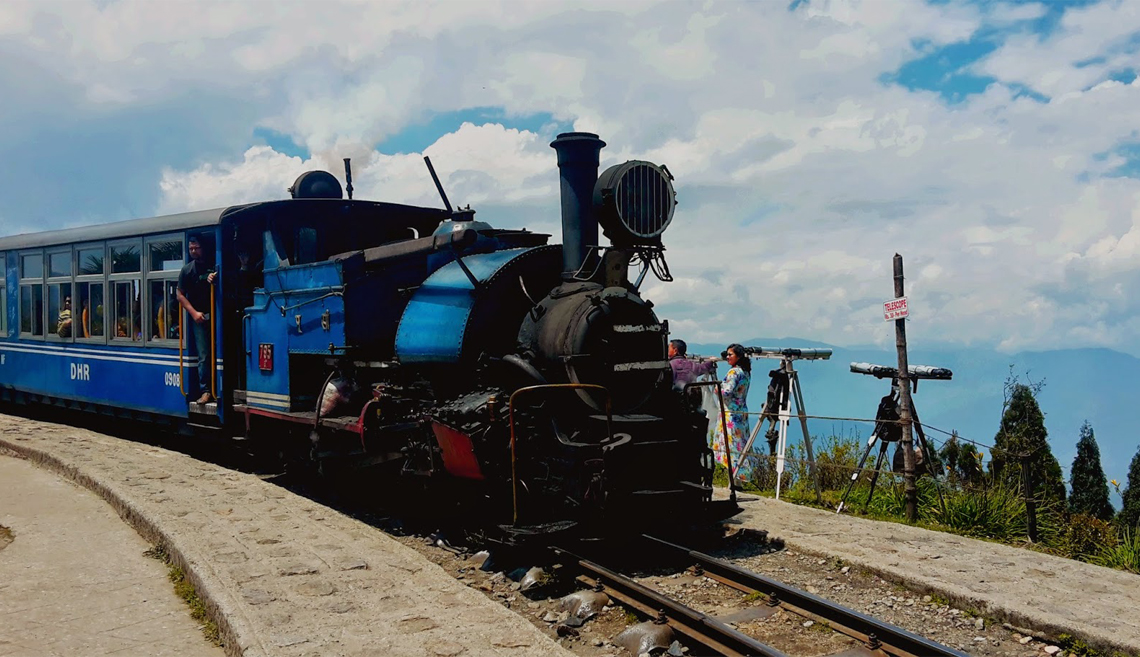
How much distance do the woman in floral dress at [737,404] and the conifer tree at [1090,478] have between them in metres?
7.06

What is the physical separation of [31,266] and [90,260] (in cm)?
260

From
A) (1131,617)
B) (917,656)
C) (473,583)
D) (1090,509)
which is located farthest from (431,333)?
(1090,509)

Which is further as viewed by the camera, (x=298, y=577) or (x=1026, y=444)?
(x=1026, y=444)

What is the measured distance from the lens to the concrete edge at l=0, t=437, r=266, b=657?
505cm

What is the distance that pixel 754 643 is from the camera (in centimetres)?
490

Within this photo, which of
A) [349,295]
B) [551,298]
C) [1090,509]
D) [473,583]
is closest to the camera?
[473,583]

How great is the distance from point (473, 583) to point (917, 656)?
3.18 m

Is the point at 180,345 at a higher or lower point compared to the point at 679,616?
higher

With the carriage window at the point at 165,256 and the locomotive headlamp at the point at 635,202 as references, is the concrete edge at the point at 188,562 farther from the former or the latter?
the locomotive headlamp at the point at 635,202

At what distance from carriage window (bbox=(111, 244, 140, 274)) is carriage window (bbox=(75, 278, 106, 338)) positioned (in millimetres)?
638

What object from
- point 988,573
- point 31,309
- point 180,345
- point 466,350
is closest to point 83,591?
point 466,350

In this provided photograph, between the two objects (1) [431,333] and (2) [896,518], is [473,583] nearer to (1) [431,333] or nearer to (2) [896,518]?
(1) [431,333]

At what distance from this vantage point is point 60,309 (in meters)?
14.1

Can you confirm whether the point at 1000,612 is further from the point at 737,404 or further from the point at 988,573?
the point at 737,404
